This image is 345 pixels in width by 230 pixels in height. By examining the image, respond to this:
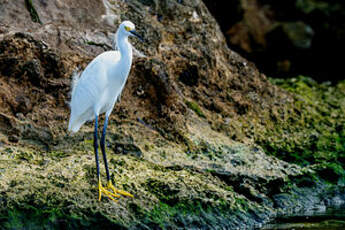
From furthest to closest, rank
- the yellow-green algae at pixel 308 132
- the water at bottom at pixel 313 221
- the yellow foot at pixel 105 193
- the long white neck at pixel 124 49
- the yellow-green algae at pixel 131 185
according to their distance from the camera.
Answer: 1. the yellow-green algae at pixel 308 132
2. the long white neck at pixel 124 49
3. the water at bottom at pixel 313 221
4. the yellow foot at pixel 105 193
5. the yellow-green algae at pixel 131 185

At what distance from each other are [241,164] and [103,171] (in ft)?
6.15

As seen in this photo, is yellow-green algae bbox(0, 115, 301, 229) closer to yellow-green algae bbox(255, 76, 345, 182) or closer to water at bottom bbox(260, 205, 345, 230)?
water at bottom bbox(260, 205, 345, 230)

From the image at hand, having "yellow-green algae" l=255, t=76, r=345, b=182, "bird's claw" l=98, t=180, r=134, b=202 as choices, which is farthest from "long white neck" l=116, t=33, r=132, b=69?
"yellow-green algae" l=255, t=76, r=345, b=182

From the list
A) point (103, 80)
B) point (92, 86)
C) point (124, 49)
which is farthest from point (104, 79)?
point (124, 49)

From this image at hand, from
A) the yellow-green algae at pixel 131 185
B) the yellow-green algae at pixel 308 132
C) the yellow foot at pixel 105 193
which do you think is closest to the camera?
the yellow-green algae at pixel 131 185

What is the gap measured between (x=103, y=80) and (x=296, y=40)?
10184 millimetres

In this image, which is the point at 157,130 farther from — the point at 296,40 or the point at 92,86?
the point at 296,40

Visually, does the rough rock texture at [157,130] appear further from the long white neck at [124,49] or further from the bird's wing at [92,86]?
the long white neck at [124,49]

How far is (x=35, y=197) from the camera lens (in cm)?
464

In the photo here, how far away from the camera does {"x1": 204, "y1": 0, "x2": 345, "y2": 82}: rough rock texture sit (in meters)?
14.5

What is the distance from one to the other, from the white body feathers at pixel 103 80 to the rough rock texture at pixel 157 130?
622 mm

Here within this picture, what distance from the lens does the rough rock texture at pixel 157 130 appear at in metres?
4.89

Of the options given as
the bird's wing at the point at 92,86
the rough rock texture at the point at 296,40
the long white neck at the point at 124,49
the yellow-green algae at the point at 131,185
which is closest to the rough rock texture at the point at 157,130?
the yellow-green algae at the point at 131,185

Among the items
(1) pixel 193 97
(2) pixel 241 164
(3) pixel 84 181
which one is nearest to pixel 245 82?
(1) pixel 193 97
